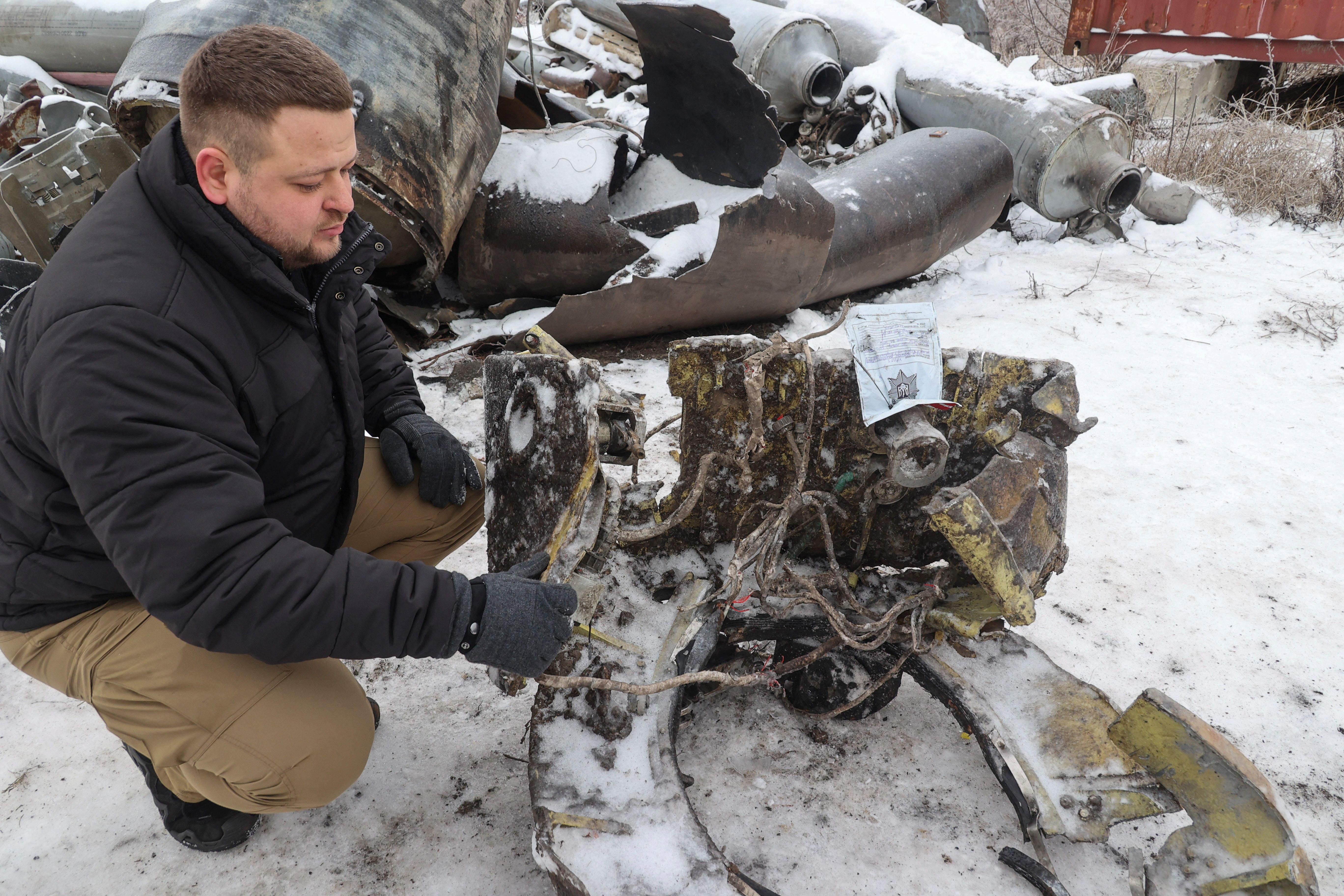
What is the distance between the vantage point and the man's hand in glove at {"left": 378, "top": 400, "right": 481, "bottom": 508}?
197 cm

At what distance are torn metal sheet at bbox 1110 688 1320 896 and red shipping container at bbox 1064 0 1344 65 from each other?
297 inches

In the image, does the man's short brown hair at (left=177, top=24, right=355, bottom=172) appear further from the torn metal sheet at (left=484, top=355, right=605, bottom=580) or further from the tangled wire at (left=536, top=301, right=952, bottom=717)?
the tangled wire at (left=536, top=301, right=952, bottom=717)

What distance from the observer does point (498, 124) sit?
12.2 feet

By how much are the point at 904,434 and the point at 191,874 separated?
5.37ft

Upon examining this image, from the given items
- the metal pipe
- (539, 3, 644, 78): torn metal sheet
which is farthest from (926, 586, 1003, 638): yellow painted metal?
(539, 3, 644, 78): torn metal sheet

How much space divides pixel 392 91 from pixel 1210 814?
325 cm

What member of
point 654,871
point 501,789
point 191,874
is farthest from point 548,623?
point 191,874

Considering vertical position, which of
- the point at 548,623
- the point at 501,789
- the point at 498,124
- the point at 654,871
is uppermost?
the point at 498,124

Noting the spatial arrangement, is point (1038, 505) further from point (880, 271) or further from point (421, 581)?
point (880, 271)

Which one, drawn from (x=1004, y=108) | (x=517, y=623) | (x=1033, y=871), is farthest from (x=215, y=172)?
(x=1004, y=108)

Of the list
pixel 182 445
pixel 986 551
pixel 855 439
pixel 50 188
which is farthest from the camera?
pixel 50 188

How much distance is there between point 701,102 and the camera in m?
3.62

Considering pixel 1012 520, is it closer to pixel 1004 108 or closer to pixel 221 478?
pixel 221 478

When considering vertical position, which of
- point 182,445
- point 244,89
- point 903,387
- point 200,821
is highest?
point 244,89
